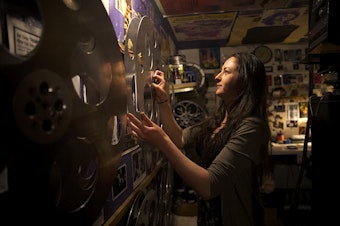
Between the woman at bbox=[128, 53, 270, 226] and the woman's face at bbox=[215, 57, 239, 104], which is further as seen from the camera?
the woman's face at bbox=[215, 57, 239, 104]

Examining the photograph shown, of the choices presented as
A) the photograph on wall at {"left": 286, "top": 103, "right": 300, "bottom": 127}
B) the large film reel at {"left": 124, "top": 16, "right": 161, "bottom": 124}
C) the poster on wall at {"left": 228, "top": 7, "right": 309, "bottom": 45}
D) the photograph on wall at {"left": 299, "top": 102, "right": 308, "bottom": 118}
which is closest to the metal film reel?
the poster on wall at {"left": 228, "top": 7, "right": 309, "bottom": 45}

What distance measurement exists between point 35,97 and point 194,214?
2.30m

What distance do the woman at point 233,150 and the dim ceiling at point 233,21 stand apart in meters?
0.96

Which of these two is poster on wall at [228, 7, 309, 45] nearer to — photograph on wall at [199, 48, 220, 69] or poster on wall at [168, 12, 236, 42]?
poster on wall at [168, 12, 236, 42]

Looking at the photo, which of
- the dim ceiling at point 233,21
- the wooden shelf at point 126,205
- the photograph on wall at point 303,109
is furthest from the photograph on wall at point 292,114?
the wooden shelf at point 126,205

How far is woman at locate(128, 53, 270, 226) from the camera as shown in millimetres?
1081

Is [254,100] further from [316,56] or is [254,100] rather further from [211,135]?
[316,56]

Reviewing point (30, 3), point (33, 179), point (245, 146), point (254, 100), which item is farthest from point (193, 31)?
point (33, 179)

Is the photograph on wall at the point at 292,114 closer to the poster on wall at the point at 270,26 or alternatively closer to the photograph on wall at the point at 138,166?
the poster on wall at the point at 270,26

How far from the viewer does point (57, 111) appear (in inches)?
17.6

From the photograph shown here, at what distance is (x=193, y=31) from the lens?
2943 mm

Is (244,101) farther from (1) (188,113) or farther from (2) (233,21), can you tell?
(2) (233,21)

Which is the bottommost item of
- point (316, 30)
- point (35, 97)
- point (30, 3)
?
point (35, 97)

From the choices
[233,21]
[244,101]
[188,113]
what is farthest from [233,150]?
[233,21]
